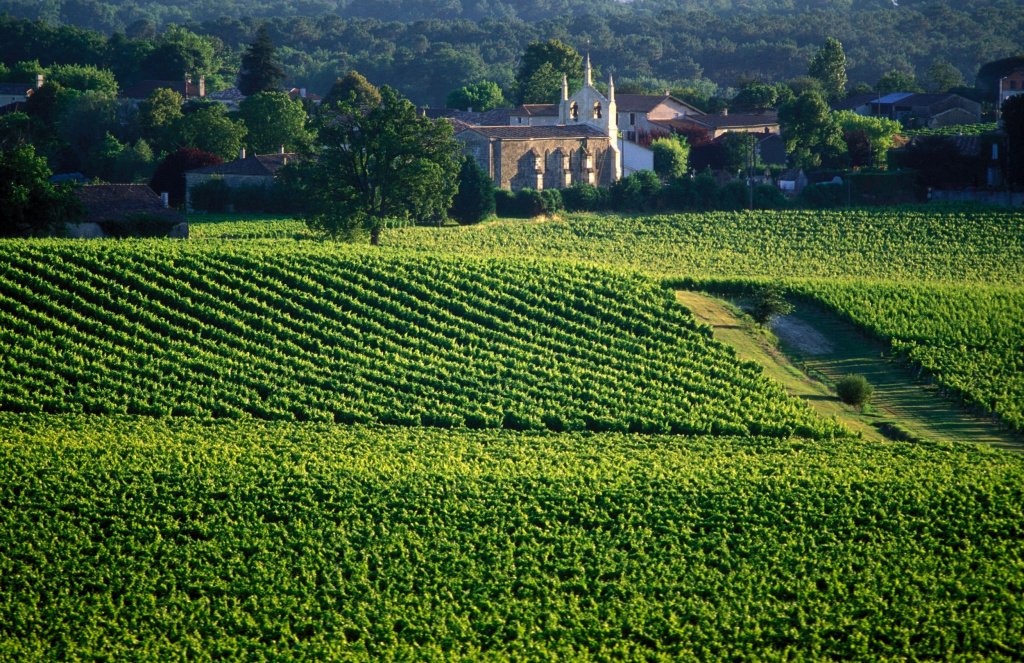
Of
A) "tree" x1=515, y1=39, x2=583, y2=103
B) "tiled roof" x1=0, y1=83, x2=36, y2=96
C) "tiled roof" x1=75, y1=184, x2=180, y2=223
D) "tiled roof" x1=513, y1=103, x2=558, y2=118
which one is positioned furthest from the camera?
"tiled roof" x1=0, y1=83, x2=36, y2=96

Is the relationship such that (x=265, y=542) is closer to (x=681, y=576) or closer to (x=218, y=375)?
(x=681, y=576)

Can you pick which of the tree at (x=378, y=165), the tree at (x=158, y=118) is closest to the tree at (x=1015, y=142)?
the tree at (x=378, y=165)

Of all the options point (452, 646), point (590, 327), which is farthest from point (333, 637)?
point (590, 327)

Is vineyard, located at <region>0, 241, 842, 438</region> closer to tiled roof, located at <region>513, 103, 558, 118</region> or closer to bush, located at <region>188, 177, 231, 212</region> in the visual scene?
bush, located at <region>188, 177, 231, 212</region>

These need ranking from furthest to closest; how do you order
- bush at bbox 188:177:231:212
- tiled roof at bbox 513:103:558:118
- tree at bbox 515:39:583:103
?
tree at bbox 515:39:583:103 → tiled roof at bbox 513:103:558:118 → bush at bbox 188:177:231:212

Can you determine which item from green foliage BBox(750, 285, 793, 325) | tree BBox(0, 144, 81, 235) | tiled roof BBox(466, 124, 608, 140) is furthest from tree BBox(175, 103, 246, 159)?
green foliage BBox(750, 285, 793, 325)
